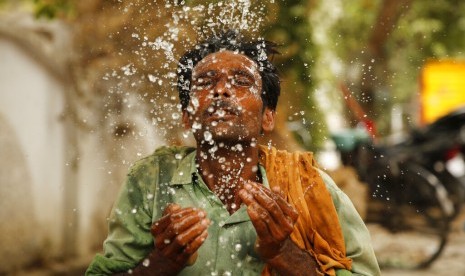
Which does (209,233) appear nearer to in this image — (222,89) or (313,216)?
(313,216)

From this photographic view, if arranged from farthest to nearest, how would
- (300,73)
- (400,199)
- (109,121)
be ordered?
(400,199) → (300,73) → (109,121)

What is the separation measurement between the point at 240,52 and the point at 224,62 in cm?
9

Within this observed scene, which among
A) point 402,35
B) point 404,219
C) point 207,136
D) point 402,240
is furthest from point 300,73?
point 402,35

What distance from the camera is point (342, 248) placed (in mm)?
2078

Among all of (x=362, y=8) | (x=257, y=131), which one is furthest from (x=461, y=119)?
(x=257, y=131)

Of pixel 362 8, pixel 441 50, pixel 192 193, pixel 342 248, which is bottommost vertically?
pixel 342 248

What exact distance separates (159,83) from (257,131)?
2353 mm

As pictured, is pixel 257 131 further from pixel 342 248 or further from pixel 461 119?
pixel 461 119

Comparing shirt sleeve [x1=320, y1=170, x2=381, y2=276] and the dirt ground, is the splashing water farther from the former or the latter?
the dirt ground

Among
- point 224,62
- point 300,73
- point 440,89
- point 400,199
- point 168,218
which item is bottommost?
point 400,199

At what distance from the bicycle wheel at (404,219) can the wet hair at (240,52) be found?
15.4 ft

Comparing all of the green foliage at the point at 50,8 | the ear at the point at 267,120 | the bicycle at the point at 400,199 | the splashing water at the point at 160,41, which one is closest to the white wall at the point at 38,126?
the green foliage at the point at 50,8

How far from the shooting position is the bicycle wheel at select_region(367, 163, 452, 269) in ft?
22.6

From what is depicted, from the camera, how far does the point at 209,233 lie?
2.15m
